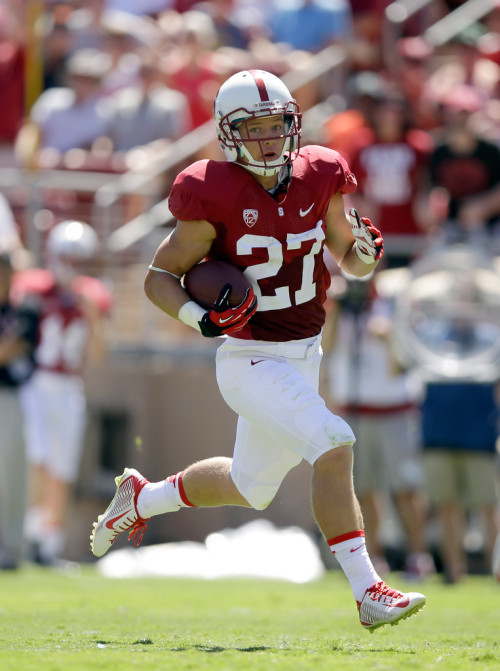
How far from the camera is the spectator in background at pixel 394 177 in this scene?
31.9ft

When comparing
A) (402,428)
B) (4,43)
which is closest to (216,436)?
(402,428)

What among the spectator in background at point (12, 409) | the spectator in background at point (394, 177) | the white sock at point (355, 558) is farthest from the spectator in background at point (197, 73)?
the white sock at point (355, 558)

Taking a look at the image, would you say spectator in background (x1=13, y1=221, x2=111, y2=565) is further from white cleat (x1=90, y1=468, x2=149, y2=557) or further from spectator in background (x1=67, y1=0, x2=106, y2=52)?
white cleat (x1=90, y1=468, x2=149, y2=557)

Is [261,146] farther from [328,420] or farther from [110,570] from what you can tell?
[110,570]

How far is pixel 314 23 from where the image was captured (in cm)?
1162

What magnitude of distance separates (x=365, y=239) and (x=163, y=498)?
4.10 feet

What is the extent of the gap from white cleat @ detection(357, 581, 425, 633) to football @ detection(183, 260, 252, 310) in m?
1.08

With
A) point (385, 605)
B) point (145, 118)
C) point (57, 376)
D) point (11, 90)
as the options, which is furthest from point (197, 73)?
point (385, 605)

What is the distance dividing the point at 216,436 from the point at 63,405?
1684mm

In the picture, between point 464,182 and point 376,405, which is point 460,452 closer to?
point 376,405

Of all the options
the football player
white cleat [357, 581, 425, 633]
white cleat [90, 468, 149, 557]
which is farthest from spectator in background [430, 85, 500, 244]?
white cleat [357, 581, 425, 633]

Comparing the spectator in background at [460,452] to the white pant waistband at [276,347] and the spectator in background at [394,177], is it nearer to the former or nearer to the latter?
the spectator in background at [394,177]

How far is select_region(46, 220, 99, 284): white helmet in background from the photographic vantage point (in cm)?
898

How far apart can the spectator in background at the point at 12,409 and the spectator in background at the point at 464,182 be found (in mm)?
3105
